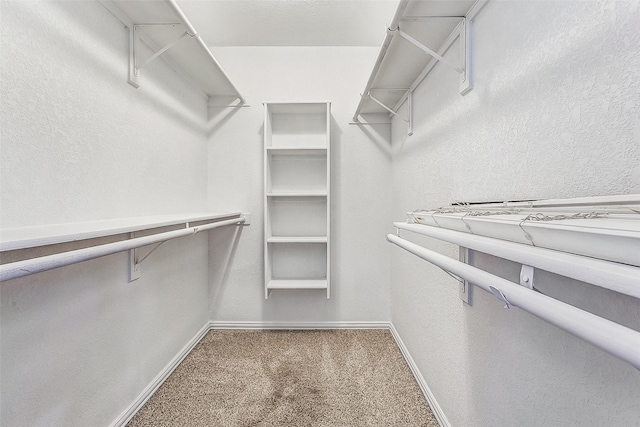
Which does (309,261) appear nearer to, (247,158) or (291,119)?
(247,158)

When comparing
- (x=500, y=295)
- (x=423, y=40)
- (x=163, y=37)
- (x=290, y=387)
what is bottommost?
(x=290, y=387)

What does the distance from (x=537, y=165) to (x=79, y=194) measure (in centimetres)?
139

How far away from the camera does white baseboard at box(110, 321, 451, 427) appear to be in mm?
1169

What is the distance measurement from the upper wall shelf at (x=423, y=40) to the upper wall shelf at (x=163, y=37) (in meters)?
0.83

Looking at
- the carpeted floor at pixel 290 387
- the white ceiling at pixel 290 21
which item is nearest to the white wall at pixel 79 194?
the carpeted floor at pixel 290 387

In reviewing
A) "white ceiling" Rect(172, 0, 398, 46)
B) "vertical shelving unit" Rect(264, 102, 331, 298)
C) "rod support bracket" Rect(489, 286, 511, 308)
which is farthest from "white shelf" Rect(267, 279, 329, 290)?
"white ceiling" Rect(172, 0, 398, 46)

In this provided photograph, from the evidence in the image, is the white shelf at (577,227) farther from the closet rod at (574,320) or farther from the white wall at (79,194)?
the white wall at (79,194)

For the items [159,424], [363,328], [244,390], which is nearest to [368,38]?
[363,328]

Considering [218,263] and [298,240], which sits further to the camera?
[218,263]

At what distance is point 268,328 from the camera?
6.62 ft

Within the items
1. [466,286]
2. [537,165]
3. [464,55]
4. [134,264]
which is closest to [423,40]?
[464,55]

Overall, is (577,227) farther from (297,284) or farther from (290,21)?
(290,21)

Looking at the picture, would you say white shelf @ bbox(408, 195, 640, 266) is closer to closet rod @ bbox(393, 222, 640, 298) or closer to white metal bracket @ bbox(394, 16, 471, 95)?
closet rod @ bbox(393, 222, 640, 298)

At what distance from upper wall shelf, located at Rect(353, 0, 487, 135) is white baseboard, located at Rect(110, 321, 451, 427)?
52.8 inches
